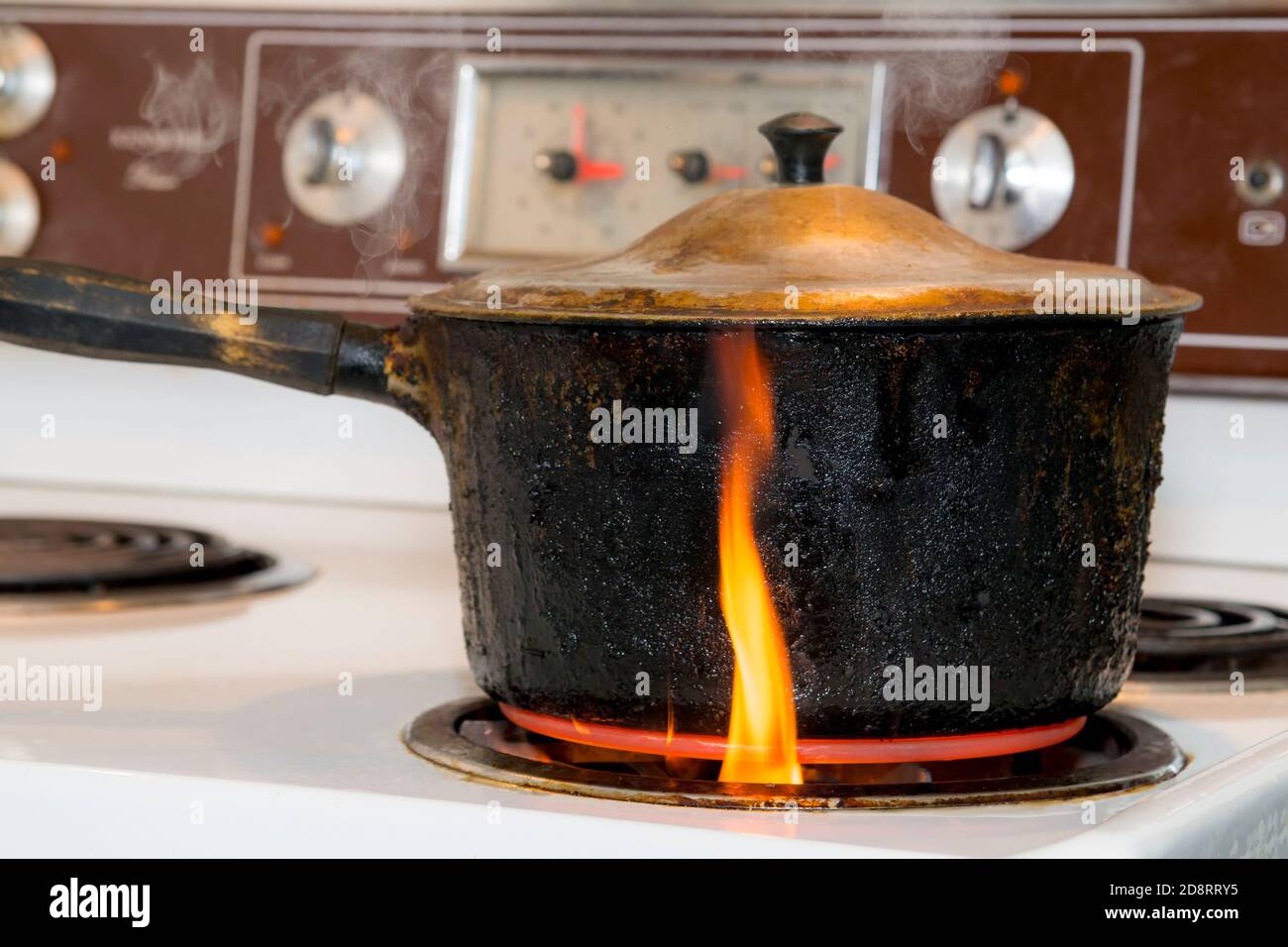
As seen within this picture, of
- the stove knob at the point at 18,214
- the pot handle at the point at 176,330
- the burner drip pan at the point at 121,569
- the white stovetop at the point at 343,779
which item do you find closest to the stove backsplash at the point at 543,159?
the stove knob at the point at 18,214

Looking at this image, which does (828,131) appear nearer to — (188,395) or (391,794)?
(391,794)

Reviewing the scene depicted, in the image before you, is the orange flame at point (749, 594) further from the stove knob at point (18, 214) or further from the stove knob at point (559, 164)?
the stove knob at point (18, 214)

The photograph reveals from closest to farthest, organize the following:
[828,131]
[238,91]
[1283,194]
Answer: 1. [828,131]
2. [1283,194]
3. [238,91]

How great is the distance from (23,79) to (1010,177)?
0.77m

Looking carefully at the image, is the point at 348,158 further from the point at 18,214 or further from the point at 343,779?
the point at 343,779

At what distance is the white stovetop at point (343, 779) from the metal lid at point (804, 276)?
0.18 meters

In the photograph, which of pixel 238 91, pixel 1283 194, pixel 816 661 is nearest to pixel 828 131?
pixel 816 661

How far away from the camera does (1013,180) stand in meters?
1.09

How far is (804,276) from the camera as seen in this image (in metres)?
0.63

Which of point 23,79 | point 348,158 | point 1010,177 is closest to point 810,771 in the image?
point 1010,177

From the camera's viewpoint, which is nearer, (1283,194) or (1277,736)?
(1277,736)

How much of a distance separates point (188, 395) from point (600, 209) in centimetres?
44

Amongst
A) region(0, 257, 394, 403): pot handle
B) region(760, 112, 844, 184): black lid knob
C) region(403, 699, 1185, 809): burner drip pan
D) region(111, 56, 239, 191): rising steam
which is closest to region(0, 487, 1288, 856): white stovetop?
region(403, 699, 1185, 809): burner drip pan
